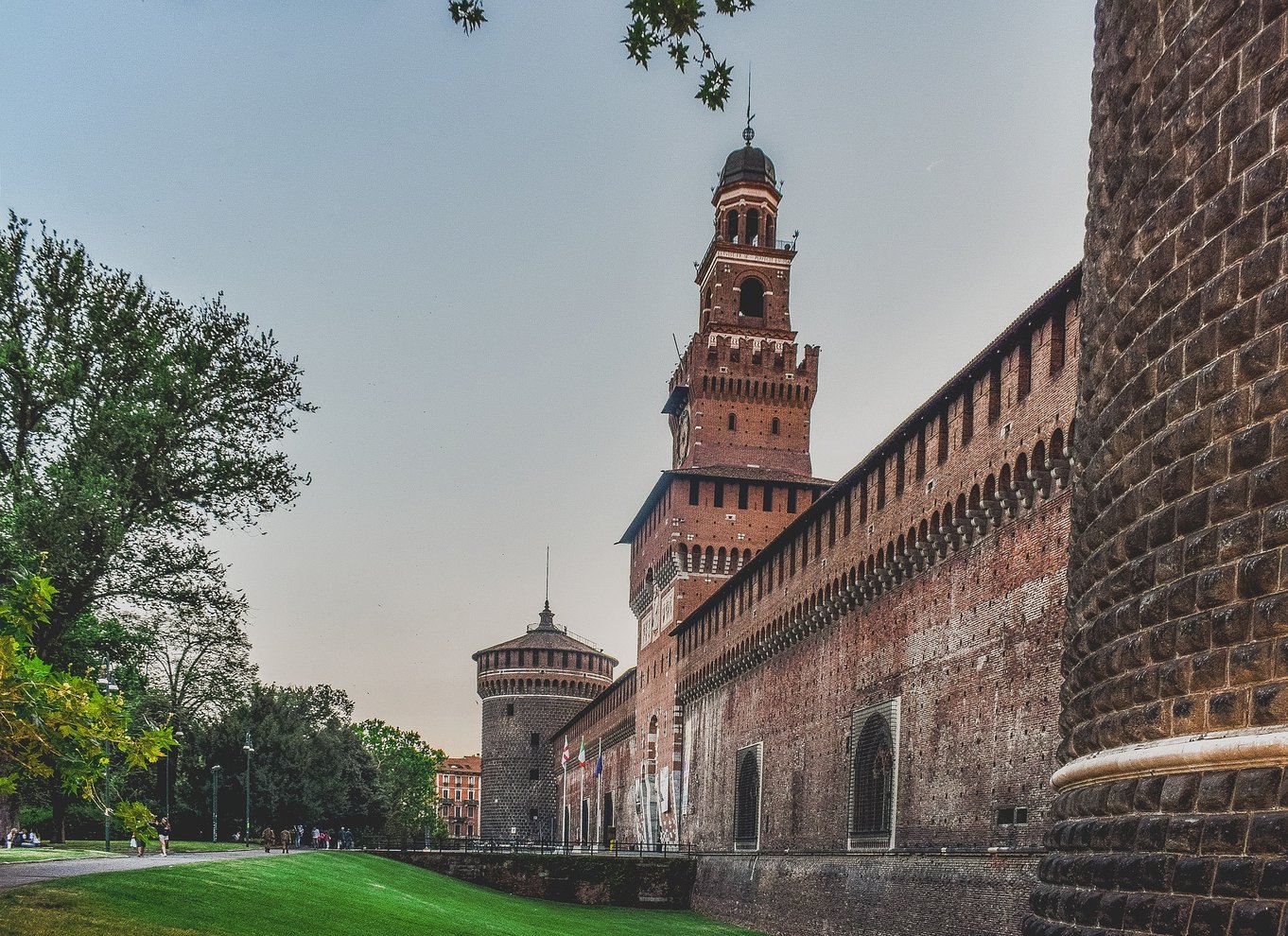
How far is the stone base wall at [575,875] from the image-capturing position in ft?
Result: 124

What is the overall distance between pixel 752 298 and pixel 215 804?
24704 mm

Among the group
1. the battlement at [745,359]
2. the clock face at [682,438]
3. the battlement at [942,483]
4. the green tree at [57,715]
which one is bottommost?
the green tree at [57,715]

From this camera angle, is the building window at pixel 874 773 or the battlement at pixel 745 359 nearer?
the building window at pixel 874 773

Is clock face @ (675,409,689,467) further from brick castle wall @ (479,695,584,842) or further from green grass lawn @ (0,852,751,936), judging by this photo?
brick castle wall @ (479,695,584,842)

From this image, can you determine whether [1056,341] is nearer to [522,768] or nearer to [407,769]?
[522,768]

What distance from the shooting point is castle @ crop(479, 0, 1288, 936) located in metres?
5.13

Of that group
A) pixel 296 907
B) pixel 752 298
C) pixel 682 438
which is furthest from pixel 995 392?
pixel 682 438

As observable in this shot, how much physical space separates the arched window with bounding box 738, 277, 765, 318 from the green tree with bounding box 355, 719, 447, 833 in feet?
110

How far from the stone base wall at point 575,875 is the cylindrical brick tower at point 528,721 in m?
31.6

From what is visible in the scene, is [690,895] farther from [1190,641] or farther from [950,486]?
[1190,641]

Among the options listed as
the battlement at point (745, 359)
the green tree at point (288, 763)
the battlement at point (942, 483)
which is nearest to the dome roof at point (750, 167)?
the battlement at point (745, 359)

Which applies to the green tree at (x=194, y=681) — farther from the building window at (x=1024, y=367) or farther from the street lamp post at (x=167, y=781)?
the building window at (x=1024, y=367)

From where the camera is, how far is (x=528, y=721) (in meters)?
72.7

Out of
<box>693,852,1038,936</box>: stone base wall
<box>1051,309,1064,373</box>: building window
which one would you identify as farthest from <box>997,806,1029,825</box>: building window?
<box>1051,309,1064,373</box>: building window
